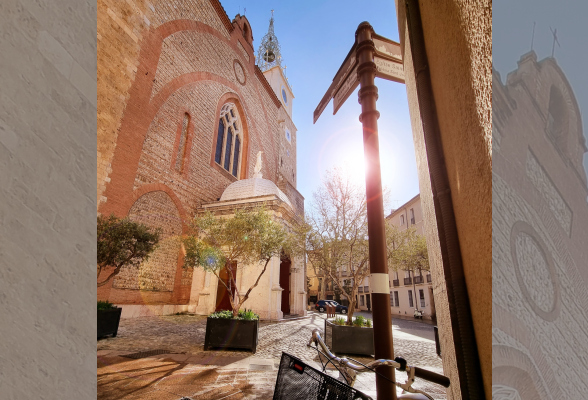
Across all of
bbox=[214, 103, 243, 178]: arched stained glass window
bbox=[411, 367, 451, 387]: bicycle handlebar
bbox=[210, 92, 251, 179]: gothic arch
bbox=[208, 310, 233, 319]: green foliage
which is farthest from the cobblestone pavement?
bbox=[210, 92, 251, 179]: gothic arch

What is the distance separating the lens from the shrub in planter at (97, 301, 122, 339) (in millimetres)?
6652

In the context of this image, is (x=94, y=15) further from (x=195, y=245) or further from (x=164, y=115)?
(x=164, y=115)

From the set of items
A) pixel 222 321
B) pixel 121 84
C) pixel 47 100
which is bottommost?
pixel 222 321

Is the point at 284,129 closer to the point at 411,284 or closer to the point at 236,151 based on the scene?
the point at 236,151

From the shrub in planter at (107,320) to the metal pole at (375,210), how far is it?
22.9 feet

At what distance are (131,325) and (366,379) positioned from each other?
7595 millimetres

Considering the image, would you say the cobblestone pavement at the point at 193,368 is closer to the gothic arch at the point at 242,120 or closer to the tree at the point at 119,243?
the tree at the point at 119,243

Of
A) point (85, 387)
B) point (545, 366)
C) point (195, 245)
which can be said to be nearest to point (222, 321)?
point (195, 245)

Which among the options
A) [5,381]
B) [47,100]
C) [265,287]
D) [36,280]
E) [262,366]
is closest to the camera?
[5,381]

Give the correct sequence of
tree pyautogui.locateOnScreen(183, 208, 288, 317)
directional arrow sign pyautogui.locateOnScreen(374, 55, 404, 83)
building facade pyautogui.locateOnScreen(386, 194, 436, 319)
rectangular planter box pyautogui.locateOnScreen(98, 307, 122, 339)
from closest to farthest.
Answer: directional arrow sign pyautogui.locateOnScreen(374, 55, 404, 83), rectangular planter box pyautogui.locateOnScreen(98, 307, 122, 339), tree pyautogui.locateOnScreen(183, 208, 288, 317), building facade pyautogui.locateOnScreen(386, 194, 436, 319)

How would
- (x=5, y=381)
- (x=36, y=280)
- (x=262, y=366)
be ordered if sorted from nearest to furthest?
1. (x=5, y=381)
2. (x=36, y=280)
3. (x=262, y=366)

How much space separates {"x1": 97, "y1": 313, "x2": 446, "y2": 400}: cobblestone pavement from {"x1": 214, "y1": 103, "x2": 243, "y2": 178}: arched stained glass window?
12.1 m

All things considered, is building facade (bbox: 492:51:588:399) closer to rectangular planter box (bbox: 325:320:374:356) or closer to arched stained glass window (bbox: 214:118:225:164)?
rectangular planter box (bbox: 325:320:374:356)

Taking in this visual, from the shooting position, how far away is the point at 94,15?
5.77 ft
